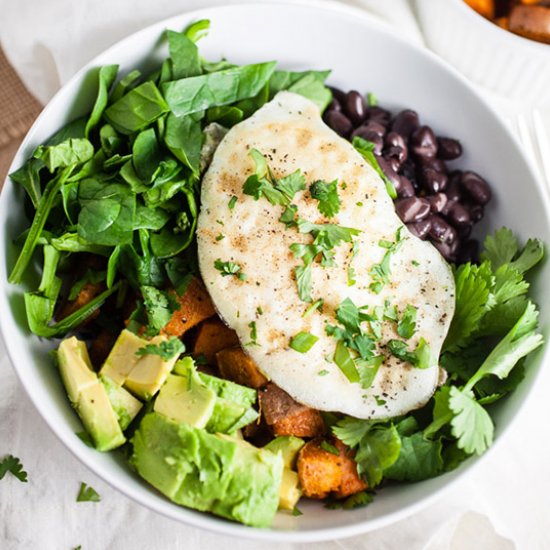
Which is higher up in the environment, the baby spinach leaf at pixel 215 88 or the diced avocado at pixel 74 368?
the baby spinach leaf at pixel 215 88

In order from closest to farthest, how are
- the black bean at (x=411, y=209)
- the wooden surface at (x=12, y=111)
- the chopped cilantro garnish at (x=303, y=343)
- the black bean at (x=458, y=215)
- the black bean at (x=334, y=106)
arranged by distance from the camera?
the chopped cilantro garnish at (x=303, y=343) → the black bean at (x=411, y=209) → the black bean at (x=458, y=215) → the black bean at (x=334, y=106) → the wooden surface at (x=12, y=111)

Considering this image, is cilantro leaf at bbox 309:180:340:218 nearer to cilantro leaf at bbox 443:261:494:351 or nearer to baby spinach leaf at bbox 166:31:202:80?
cilantro leaf at bbox 443:261:494:351

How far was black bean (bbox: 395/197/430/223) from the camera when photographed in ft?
7.67

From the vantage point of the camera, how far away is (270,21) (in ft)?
8.20

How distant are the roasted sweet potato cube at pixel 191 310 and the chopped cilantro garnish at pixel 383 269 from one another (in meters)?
0.46

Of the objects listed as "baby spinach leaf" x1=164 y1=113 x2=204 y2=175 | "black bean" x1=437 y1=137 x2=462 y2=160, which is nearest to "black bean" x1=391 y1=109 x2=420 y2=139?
"black bean" x1=437 y1=137 x2=462 y2=160

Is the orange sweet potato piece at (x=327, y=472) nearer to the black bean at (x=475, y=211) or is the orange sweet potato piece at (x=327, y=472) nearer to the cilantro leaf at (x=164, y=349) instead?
the cilantro leaf at (x=164, y=349)

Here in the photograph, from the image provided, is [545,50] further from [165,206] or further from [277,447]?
[277,447]

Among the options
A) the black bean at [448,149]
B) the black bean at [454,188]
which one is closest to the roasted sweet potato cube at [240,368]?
the black bean at [454,188]

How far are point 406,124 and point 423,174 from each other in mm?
180

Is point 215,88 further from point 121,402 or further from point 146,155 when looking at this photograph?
point 121,402

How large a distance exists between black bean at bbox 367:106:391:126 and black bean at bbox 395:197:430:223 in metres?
0.35

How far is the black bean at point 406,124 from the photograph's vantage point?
2.54 m

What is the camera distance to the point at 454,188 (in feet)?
8.27
